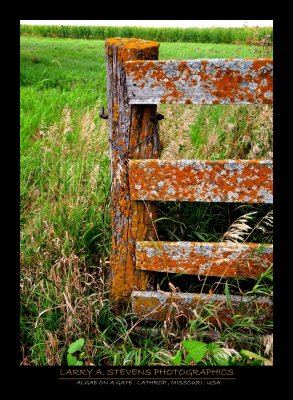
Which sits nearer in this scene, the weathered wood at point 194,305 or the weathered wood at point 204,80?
the weathered wood at point 204,80

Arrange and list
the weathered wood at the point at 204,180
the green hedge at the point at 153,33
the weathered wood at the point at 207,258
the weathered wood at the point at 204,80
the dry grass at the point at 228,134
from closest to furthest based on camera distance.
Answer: the weathered wood at the point at 204,80
the weathered wood at the point at 204,180
the weathered wood at the point at 207,258
the dry grass at the point at 228,134
the green hedge at the point at 153,33

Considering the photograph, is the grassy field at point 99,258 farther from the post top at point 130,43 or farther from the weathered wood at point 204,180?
the post top at point 130,43

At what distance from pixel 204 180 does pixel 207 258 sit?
53 centimetres

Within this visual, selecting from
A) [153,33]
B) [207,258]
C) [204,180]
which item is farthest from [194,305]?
[153,33]

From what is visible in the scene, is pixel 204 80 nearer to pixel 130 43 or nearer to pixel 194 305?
pixel 130 43

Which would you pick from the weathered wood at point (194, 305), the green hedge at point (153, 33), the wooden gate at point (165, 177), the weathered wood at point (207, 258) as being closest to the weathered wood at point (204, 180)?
the wooden gate at point (165, 177)

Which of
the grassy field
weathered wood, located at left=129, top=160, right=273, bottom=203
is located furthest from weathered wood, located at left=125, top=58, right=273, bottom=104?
the grassy field

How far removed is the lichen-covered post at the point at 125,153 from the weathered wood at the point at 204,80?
0.48ft

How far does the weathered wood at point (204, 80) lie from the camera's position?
256 centimetres

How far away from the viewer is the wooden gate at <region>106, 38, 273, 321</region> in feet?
8.55

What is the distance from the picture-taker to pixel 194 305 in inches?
119

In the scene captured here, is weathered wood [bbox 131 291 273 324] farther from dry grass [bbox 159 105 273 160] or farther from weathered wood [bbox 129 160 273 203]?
dry grass [bbox 159 105 273 160]

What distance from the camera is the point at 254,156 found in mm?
3703
